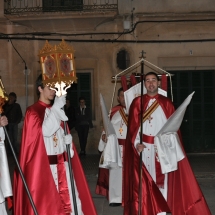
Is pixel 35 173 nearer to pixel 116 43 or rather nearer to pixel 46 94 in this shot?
pixel 46 94

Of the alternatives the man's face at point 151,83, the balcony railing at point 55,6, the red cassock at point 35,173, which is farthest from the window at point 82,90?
the red cassock at point 35,173

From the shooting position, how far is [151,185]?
8.38 meters

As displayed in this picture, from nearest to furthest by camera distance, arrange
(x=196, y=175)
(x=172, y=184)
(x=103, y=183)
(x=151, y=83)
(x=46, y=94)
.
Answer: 1. (x=46, y=94)
2. (x=151, y=83)
3. (x=172, y=184)
4. (x=103, y=183)
5. (x=196, y=175)

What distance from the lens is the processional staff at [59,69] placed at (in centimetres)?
759

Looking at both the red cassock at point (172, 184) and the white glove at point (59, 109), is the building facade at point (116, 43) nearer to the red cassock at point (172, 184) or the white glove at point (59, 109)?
the red cassock at point (172, 184)

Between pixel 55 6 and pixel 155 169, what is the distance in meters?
9.36

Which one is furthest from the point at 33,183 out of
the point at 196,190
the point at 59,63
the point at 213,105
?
the point at 213,105

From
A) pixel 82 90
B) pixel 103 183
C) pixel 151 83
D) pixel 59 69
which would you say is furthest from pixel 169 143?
pixel 82 90

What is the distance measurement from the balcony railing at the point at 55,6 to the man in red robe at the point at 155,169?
27.9ft

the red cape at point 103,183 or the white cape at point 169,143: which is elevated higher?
the white cape at point 169,143

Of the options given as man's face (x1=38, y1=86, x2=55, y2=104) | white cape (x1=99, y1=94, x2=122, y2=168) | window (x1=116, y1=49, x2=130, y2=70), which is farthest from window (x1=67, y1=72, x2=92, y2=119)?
man's face (x1=38, y1=86, x2=55, y2=104)

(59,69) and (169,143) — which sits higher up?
(59,69)

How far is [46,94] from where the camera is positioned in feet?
25.6

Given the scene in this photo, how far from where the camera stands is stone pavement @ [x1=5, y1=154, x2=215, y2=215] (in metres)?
9.90
